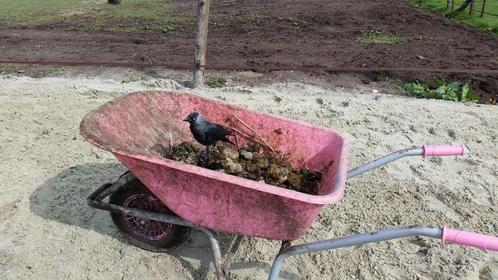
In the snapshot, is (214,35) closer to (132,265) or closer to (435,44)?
(435,44)

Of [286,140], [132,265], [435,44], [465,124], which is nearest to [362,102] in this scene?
[465,124]

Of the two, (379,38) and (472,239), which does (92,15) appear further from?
(472,239)

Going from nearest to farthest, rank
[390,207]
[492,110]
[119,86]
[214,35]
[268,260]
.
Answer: [268,260] < [390,207] < [492,110] < [119,86] < [214,35]

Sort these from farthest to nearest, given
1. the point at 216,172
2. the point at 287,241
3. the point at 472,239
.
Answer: the point at 287,241, the point at 216,172, the point at 472,239

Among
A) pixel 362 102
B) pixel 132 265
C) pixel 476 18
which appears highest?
pixel 476 18

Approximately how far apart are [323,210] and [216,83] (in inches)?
122

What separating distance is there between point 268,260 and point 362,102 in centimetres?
303

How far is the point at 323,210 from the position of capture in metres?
3.33

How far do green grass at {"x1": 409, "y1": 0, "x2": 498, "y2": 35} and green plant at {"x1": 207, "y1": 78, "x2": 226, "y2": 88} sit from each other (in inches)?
263

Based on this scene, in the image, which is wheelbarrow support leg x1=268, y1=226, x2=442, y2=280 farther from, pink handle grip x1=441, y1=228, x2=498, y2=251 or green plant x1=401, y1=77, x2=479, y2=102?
green plant x1=401, y1=77, x2=479, y2=102

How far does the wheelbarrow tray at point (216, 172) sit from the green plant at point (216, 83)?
9.05 ft

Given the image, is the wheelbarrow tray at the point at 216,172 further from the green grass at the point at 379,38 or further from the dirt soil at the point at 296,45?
the green grass at the point at 379,38

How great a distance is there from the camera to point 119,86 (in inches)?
223

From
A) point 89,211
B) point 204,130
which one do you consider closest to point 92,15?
point 89,211
